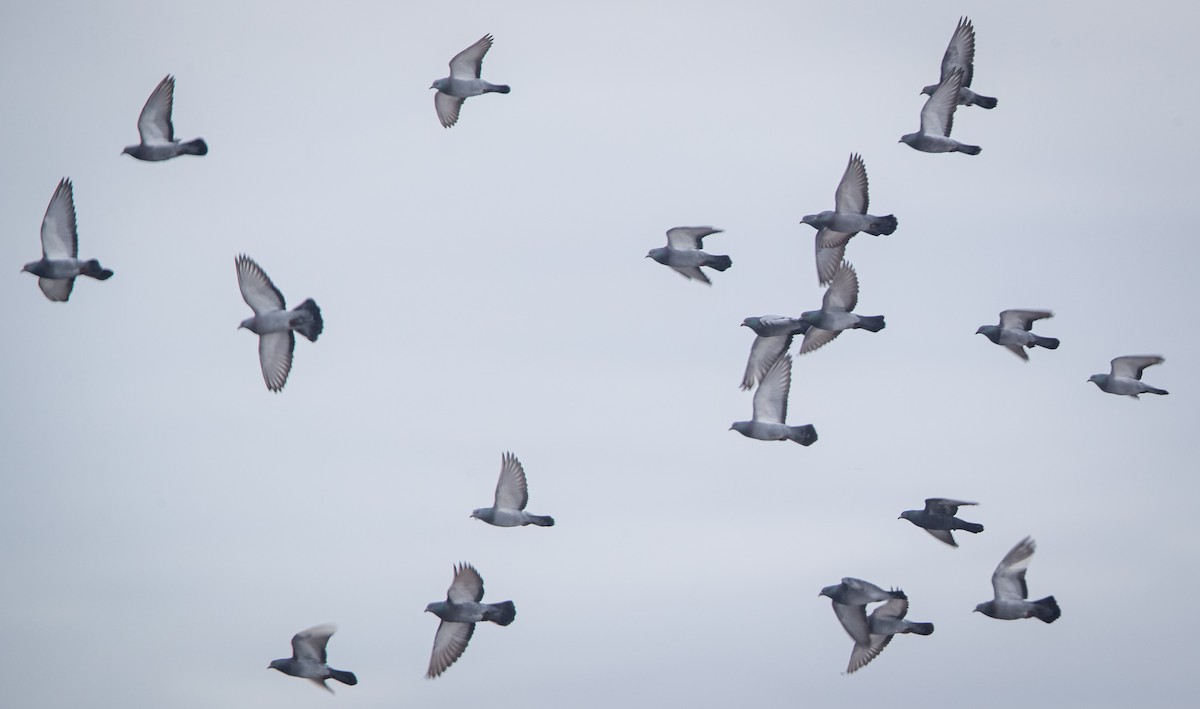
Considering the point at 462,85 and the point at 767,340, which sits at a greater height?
the point at 462,85

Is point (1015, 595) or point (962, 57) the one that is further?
point (962, 57)

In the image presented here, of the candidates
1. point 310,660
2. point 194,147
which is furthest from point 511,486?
point 194,147

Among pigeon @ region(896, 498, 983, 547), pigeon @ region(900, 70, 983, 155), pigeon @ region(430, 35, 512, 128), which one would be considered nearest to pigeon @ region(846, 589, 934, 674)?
pigeon @ region(896, 498, 983, 547)

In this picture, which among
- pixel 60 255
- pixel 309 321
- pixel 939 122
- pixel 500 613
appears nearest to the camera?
pixel 309 321

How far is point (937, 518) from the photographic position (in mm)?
47000

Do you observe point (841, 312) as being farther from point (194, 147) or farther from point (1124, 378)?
point (194, 147)

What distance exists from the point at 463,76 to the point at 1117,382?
596 inches

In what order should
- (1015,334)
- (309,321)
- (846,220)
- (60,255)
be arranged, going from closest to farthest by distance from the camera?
(309,321) < (60,255) < (846,220) < (1015,334)

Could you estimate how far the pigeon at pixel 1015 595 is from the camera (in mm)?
45250

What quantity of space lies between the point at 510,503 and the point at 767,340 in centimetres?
627

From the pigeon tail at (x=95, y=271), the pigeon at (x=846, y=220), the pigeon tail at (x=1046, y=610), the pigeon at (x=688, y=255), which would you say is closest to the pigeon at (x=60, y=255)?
the pigeon tail at (x=95, y=271)

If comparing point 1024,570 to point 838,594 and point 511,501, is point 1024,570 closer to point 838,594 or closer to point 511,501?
point 838,594

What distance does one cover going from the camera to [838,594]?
151ft

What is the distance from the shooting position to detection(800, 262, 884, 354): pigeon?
1887 inches
